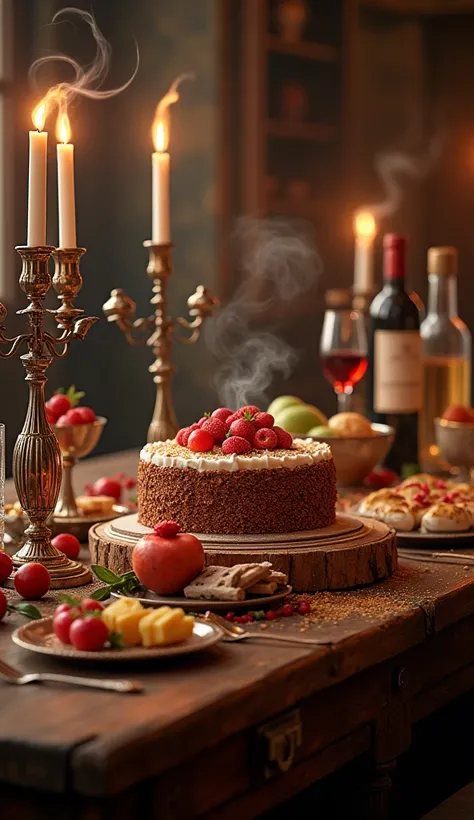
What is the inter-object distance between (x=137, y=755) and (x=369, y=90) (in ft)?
19.1

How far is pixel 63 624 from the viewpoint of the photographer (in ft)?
4.17

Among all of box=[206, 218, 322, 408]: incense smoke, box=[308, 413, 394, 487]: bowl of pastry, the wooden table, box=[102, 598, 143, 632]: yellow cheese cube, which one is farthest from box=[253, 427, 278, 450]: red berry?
box=[206, 218, 322, 408]: incense smoke

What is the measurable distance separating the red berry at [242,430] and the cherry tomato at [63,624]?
0.50m

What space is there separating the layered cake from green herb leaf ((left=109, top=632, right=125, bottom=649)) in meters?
0.41

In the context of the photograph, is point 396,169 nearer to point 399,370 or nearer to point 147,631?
point 399,370

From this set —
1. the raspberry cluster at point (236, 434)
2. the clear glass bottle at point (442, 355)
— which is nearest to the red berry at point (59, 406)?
the raspberry cluster at point (236, 434)

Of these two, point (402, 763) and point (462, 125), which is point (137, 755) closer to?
point (402, 763)

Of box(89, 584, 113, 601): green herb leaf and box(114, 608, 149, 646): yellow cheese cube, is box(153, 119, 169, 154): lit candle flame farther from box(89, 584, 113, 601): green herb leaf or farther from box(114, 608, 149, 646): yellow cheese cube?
box(114, 608, 149, 646): yellow cheese cube

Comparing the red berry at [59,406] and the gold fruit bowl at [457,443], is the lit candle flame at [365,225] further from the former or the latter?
the red berry at [59,406]

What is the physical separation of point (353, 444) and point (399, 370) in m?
0.30

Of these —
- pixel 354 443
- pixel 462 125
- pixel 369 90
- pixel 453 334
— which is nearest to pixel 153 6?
pixel 369 90

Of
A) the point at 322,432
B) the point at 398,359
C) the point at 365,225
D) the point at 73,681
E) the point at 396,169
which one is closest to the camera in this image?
the point at 73,681

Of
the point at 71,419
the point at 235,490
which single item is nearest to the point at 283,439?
the point at 235,490

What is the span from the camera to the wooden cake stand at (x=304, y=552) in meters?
1.58
